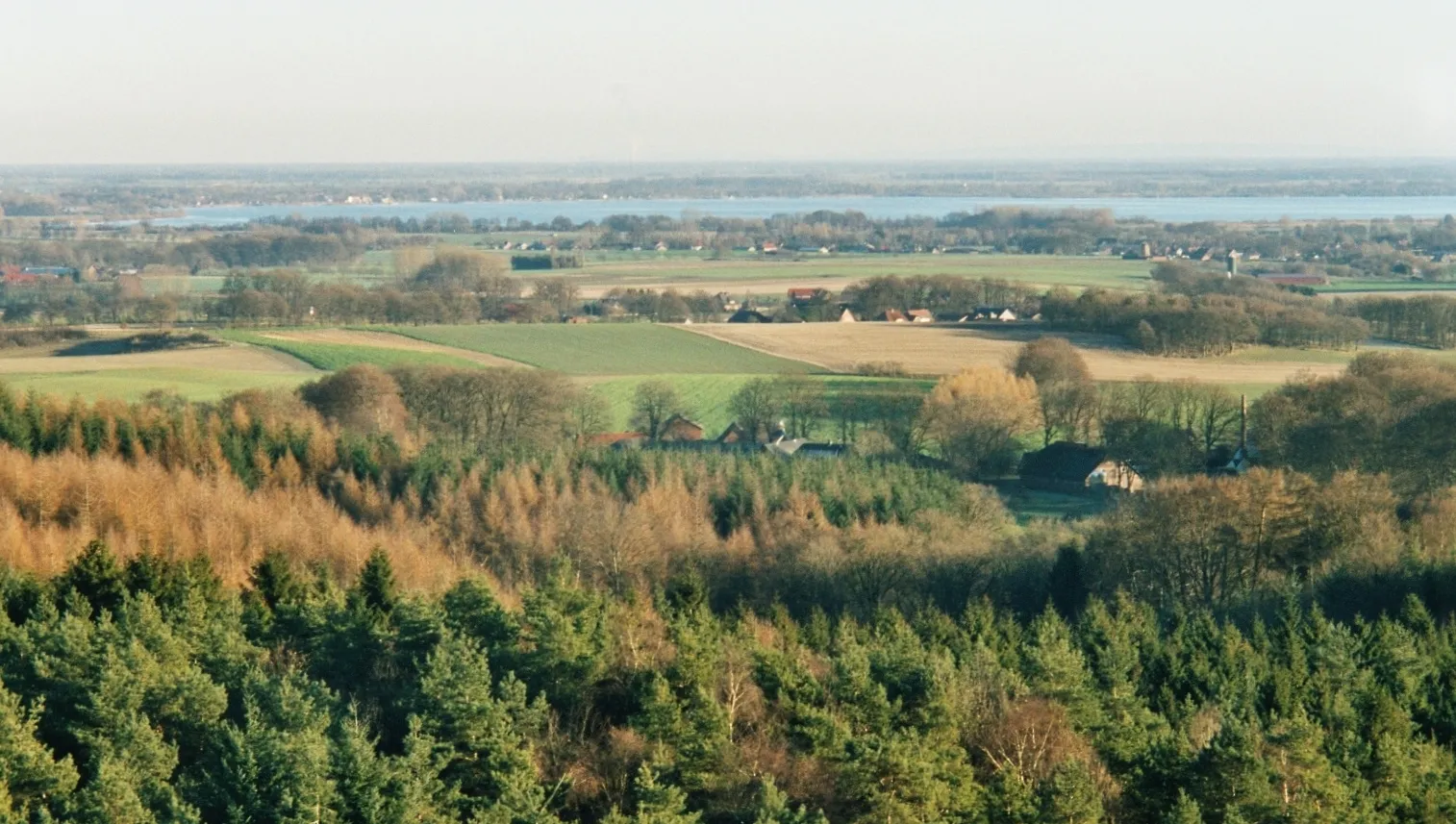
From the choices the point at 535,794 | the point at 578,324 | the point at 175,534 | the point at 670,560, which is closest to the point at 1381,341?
the point at 578,324

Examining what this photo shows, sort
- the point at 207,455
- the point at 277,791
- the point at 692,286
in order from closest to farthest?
the point at 277,791 < the point at 207,455 < the point at 692,286

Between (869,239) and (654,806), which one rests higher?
(654,806)

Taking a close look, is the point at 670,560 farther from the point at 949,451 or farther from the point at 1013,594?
the point at 949,451

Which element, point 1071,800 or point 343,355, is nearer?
point 1071,800

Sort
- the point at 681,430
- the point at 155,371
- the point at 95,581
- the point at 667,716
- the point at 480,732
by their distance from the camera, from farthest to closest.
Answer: the point at 155,371, the point at 681,430, the point at 95,581, the point at 667,716, the point at 480,732

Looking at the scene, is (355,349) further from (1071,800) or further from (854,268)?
(854,268)

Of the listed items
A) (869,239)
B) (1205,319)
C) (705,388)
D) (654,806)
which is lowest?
(869,239)

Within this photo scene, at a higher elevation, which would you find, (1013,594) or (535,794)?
(535,794)

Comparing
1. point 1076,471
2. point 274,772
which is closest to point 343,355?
point 1076,471
